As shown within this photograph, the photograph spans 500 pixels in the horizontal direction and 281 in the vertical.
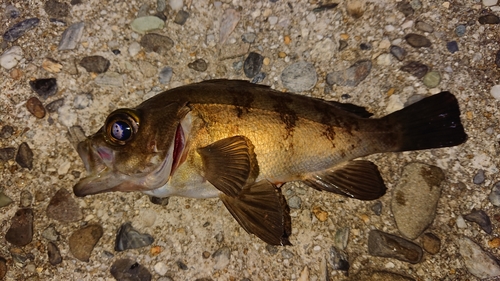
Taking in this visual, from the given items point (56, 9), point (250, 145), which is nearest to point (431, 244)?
point (250, 145)

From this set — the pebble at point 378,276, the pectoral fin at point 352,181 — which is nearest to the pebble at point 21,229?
the pectoral fin at point 352,181

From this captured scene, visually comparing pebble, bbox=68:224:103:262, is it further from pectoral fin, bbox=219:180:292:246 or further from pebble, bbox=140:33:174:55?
pebble, bbox=140:33:174:55

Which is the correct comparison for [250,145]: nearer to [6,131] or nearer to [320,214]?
[320,214]

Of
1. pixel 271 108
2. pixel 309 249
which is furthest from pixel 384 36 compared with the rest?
pixel 309 249

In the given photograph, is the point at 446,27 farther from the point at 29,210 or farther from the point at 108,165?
the point at 29,210

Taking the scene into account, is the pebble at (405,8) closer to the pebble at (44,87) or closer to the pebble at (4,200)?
the pebble at (44,87)

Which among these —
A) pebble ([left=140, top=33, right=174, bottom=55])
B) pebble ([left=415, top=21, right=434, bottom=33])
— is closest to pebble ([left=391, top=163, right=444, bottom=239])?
pebble ([left=415, top=21, right=434, bottom=33])
